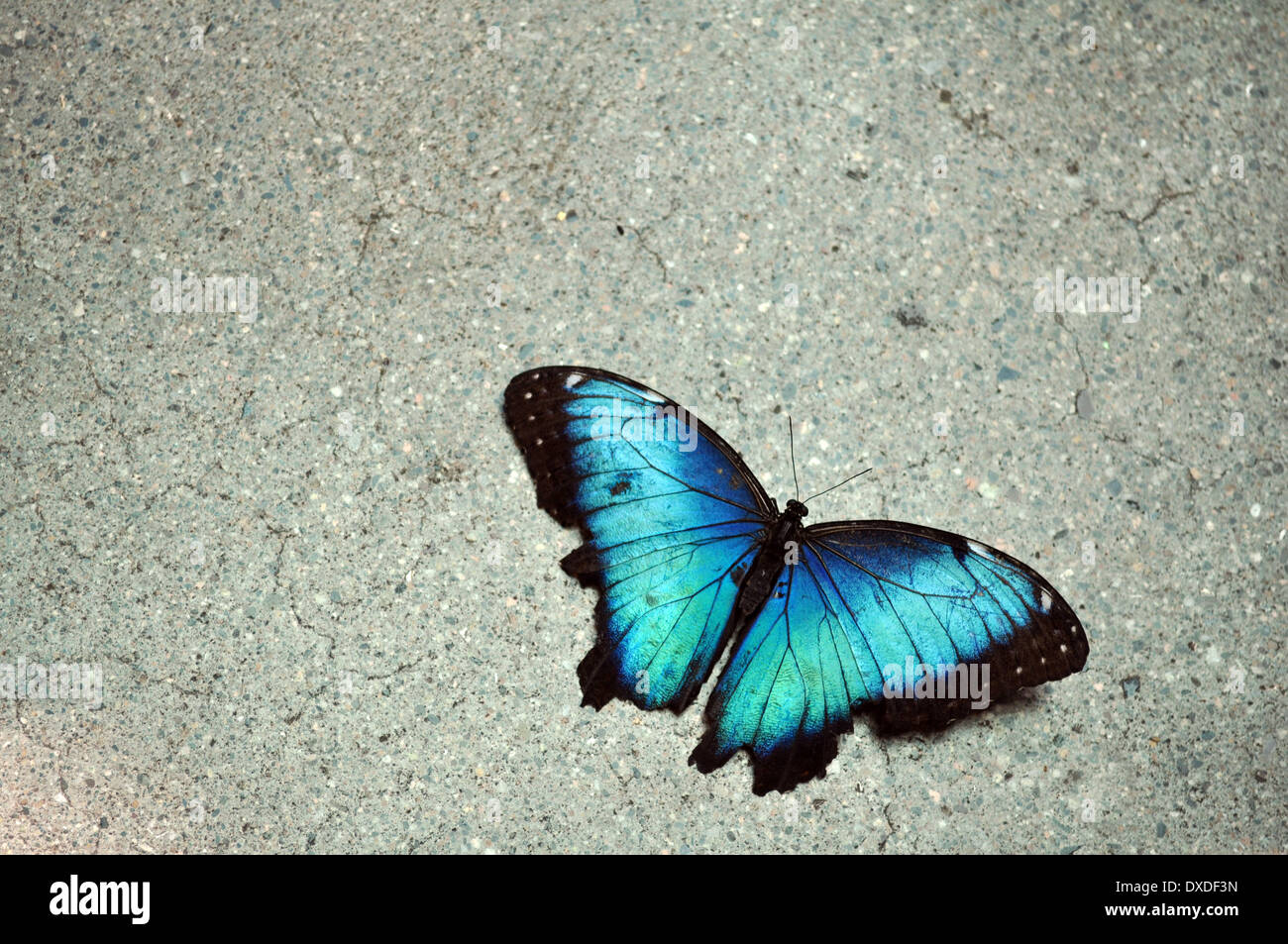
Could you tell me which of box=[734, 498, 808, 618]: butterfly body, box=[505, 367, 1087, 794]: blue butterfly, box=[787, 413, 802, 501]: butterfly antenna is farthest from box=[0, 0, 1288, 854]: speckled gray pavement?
box=[734, 498, 808, 618]: butterfly body

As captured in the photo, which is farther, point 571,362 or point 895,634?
point 571,362

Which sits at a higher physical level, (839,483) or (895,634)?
(839,483)

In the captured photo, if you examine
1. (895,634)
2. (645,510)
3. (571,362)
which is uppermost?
(571,362)

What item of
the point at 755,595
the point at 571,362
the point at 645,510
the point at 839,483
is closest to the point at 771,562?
the point at 755,595

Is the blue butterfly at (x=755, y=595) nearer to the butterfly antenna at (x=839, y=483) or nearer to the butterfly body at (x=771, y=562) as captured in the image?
the butterfly body at (x=771, y=562)

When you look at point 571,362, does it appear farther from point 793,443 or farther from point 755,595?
point 755,595

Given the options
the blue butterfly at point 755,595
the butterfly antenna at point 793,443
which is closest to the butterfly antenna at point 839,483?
the butterfly antenna at point 793,443

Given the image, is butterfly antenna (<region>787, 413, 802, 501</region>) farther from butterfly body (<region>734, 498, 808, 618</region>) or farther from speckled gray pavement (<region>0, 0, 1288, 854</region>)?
butterfly body (<region>734, 498, 808, 618</region>)

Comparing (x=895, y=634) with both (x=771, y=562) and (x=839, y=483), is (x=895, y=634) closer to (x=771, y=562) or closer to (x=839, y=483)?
(x=771, y=562)

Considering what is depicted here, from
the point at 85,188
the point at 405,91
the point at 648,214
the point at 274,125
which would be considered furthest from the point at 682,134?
the point at 85,188
